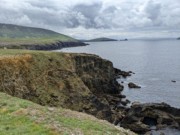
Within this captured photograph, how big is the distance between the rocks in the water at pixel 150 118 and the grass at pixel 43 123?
34950 mm

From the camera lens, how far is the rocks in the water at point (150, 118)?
60.6 m

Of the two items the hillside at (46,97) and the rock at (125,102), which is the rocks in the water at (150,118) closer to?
the hillside at (46,97)

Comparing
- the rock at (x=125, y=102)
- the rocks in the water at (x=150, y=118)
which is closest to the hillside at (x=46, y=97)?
the rock at (x=125, y=102)

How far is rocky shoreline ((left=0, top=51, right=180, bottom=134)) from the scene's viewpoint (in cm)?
5422

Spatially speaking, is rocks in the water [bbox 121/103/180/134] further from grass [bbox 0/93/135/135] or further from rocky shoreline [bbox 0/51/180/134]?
grass [bbox 0/93/135/135]

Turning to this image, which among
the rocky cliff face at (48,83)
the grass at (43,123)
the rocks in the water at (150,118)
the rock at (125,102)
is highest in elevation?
the grass at (43,123)

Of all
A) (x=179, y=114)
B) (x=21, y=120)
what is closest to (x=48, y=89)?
(x=179, y=114)

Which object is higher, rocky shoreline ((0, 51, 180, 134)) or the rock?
rocky shoreline ((0, 51, 180, 134))

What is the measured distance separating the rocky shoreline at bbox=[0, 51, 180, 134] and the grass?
24.9 metres

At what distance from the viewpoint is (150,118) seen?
221ft

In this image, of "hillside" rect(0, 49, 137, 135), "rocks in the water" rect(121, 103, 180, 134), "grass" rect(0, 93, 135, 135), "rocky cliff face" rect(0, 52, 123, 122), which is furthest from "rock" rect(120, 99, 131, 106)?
"grass" rect(0, 93, 135, 135)

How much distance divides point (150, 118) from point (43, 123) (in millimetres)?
47355

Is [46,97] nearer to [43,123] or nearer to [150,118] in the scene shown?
[150,118]

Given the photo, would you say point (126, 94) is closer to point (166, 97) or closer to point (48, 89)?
point (166, 97)
